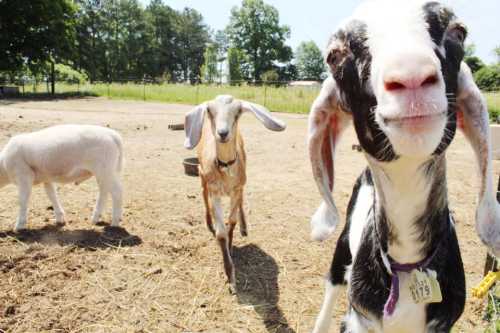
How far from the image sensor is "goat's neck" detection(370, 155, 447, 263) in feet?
5.00

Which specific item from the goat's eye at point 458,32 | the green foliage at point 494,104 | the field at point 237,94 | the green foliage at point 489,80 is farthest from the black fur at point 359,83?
the field at point 237,94

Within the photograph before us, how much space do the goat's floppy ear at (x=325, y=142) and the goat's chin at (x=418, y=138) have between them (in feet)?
1.55

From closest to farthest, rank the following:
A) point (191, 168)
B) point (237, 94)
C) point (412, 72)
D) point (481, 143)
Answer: point (412, 72), point (481, 143), point (191, 168), point (237, 94)

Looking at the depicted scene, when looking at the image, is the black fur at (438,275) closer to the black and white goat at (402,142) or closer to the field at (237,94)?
the black and white goat at (402,142)

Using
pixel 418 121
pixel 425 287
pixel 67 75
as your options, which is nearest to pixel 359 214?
pixel 425 287

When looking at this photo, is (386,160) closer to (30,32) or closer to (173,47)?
(30,32)

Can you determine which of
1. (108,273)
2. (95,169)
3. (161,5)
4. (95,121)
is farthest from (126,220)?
(161,5)

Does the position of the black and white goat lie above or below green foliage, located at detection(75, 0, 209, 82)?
below

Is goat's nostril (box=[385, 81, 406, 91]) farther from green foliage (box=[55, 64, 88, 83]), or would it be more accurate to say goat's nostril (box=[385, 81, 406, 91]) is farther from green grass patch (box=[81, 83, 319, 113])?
green foliage (box=[55, 64, 88, 83])

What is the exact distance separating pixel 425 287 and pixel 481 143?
62cm

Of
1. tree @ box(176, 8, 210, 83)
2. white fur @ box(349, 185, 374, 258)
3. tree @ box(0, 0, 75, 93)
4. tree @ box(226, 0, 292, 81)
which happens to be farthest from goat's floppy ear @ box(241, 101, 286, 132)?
tree @ box(176, 8, 210, 83)

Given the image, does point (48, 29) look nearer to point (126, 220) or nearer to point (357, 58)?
point (126, 220)

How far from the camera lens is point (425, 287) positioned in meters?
1.64

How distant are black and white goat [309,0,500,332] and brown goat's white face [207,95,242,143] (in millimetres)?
1942
